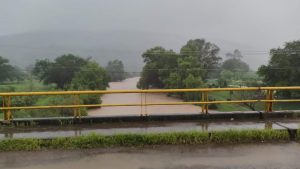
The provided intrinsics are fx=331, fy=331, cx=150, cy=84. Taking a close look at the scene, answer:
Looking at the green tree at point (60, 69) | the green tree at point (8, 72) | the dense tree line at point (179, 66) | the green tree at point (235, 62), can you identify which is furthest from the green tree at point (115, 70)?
the green tree at point (235, 62)

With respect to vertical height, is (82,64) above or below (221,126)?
above

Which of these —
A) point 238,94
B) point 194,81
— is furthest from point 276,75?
point 194,81

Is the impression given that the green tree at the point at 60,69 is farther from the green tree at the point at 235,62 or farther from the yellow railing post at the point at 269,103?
the yellow railing post at the point at 269,103

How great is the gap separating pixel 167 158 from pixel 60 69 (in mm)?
80141

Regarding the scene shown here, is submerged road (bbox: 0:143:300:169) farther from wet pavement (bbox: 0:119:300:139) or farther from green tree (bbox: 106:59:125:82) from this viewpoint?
green tree (bbox: 106:59:125:82)

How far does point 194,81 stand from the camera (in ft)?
213

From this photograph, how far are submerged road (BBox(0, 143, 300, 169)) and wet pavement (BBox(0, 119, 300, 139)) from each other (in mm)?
843

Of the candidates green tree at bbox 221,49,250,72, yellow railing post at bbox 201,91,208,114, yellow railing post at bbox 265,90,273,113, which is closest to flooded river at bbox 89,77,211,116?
yellow railing post at bbox 201,91,208,114

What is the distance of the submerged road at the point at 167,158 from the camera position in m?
5.36

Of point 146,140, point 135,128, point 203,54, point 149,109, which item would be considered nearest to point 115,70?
point 203,54

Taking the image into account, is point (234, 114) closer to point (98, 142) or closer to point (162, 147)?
point (162, 147)

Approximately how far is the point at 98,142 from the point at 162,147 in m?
1.22

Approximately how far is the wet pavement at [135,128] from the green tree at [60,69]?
2955 inches

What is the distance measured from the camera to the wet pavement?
6.82 meters
